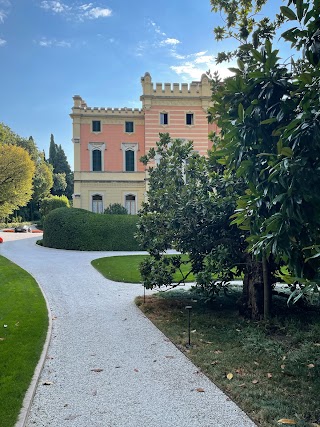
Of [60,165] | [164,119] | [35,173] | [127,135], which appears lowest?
[35,173]

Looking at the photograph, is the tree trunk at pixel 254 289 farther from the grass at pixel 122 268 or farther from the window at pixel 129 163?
the window at pixel 129 163

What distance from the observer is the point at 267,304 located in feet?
23.1

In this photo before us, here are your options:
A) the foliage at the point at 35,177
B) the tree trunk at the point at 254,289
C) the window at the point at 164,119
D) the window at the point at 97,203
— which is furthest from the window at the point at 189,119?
the tree trunk at the point at 254,289

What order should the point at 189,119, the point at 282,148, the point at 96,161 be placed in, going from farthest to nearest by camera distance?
1. the point at 96,161
2. the point at 189,119
3. the point at 282,148

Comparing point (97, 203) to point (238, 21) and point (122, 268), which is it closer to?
point (122, 268)

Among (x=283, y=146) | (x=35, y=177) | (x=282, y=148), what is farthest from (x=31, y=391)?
(x=35, y=177)

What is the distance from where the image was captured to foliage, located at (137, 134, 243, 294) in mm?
7281

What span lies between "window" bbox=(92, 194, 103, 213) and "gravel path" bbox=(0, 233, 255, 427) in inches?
1016

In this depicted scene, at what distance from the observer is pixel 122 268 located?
15195 mm

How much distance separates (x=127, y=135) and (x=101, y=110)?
353 cm

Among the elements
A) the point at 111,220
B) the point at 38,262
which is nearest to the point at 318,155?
the point at 38,262

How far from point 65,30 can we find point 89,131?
25238 millimetres

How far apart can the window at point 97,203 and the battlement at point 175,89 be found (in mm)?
10672

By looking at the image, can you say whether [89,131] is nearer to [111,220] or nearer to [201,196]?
[111,220]
